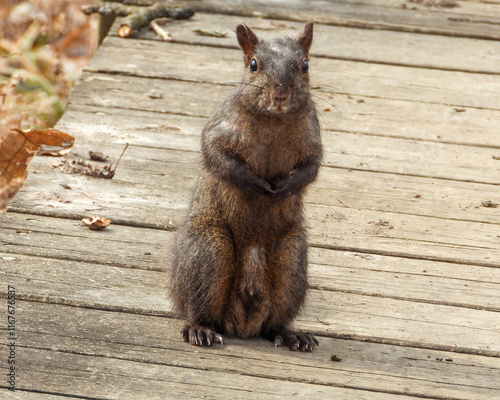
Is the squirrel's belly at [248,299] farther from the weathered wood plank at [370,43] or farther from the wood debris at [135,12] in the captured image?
the wood debris at [135,12]

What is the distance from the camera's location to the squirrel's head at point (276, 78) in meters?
3.37

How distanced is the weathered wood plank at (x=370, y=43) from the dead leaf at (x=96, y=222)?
213cm

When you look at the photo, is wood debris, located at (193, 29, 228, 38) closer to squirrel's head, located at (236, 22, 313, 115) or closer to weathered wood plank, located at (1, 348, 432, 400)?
squirrel's head, located at (236, 22, 313, 115)

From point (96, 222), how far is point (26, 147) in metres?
1.03

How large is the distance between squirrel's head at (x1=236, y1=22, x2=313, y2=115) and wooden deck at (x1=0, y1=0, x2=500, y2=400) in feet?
2.55

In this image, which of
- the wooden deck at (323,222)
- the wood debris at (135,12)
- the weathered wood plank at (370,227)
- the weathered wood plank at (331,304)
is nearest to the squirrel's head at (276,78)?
the wooden deck at (323,222)

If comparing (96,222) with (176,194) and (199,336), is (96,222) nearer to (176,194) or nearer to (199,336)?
(176,194)

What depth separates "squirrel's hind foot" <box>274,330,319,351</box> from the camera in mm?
3395

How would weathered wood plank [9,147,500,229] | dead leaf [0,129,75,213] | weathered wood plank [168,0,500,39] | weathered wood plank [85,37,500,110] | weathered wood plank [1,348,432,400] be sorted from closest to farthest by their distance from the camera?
weathered wood plank [1,348,432,400] → weathered wood plank [9,147,500,229] → dead leaf [0,129,75,213] → weathered wood plank [85,37,500,110] → weathered wood plank [168,0,500,39]

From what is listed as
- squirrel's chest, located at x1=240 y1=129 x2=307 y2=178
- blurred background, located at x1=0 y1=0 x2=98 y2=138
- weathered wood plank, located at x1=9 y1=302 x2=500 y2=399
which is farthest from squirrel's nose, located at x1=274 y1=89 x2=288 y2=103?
blurred background, located at x1=0 y1=0 x2=98 y2=138

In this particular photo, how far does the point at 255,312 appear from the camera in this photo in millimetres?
3520

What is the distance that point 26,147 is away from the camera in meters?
4.96

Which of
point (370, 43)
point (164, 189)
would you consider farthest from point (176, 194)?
point (370, 43)

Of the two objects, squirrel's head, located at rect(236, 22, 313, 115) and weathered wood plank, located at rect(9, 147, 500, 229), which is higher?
squirrel's head, located at rect(236, 22, 313, 115)
